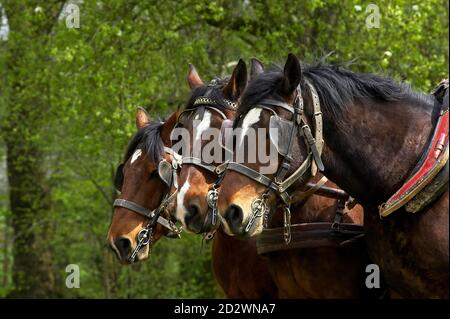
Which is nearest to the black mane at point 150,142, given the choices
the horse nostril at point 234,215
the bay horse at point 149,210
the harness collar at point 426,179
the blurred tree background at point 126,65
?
the bay horse at point 149,210

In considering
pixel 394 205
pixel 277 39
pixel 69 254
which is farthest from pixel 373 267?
pixel 69 254

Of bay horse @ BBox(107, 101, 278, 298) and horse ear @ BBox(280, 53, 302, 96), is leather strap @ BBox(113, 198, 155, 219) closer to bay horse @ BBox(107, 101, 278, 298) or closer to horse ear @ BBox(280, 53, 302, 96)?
bay horse @ BBox(107, 101, 278, 298)

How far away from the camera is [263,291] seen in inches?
255

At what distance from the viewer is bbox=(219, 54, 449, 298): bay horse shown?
14.3 feet

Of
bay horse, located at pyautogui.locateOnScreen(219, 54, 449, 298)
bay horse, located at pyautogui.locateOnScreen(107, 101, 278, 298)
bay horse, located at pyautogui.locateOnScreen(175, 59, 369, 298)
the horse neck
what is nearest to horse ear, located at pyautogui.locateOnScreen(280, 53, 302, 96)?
bay horse, located at pyautogui.locateOnScreen(219, 54, 449, 298)

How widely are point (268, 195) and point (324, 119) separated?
54 centimetres

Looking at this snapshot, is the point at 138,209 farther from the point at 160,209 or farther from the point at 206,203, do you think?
the point at 206,203

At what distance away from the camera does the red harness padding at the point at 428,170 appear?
166 inches

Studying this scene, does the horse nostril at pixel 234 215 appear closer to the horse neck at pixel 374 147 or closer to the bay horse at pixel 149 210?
the horse neck at pixel 374 147

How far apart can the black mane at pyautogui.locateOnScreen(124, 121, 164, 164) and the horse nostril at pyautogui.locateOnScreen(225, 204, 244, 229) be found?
6.19ft

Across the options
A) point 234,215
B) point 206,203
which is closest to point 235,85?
point 206,203

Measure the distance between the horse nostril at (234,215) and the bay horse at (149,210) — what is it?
1.54 metres

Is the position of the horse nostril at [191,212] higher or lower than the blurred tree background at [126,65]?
lower
